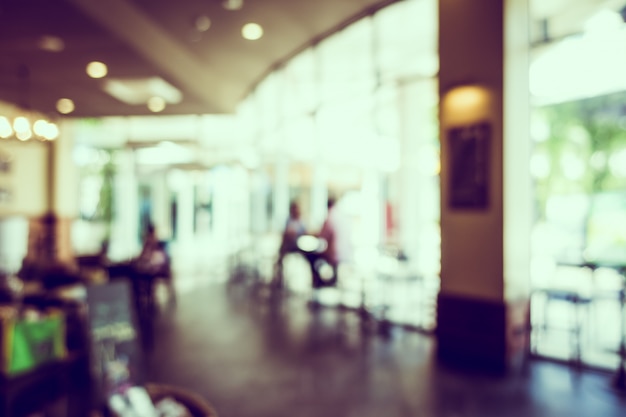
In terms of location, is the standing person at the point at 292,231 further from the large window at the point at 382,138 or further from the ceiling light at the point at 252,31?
the ceiling light at the point at 252,31

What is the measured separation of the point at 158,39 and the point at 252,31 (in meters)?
1.41

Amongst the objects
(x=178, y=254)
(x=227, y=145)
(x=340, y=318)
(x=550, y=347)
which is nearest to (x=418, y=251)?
(x=340, y=318)

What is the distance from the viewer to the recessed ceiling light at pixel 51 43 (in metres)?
5.90

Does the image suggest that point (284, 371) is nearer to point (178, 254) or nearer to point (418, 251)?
point (418, 251)

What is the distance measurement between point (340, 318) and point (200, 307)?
8.16 feet

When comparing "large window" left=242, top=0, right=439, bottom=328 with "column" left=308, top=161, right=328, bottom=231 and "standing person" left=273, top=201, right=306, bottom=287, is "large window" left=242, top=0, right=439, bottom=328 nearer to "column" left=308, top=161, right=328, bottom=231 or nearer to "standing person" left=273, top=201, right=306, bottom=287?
"column" left=308, top=161, right=328, bottom=231

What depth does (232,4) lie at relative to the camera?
6148 millimetres

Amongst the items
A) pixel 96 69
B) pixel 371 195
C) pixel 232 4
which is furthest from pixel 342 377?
pixel 96 69

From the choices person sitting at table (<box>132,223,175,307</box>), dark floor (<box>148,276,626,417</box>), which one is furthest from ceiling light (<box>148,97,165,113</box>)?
dark floor (<box>148,276,626,417</box>)

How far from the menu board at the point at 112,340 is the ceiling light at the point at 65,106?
814 cm

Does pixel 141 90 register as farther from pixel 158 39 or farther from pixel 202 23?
pixel 202 23

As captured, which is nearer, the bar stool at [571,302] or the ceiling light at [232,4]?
the bar stool at [571,302]

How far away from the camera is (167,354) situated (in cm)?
523

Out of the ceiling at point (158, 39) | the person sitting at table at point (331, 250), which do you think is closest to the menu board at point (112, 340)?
the ceiling at point (158, 39)
